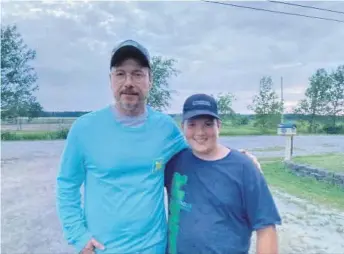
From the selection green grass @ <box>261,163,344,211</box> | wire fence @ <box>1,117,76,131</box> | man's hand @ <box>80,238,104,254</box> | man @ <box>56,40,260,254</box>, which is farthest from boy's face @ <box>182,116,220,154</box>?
wire fence @ <box>1,117,76,131</box>

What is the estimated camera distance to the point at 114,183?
1314 mm

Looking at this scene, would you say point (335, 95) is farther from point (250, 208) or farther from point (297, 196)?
point (250, 208)

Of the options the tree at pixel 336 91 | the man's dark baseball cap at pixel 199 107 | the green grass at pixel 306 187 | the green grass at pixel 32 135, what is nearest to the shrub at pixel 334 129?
the tree at pixel 336 91

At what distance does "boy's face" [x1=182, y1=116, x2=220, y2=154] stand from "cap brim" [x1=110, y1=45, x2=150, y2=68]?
297mm

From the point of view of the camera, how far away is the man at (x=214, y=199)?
121 centimetres

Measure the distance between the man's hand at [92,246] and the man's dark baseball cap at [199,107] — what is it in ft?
1.83

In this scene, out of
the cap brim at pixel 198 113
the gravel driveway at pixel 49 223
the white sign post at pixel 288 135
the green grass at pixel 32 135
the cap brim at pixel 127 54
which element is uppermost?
the cap brim at pixel 127 54

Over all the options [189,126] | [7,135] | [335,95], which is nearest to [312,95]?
[335,95]

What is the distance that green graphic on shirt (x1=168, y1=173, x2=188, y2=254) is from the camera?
132cm

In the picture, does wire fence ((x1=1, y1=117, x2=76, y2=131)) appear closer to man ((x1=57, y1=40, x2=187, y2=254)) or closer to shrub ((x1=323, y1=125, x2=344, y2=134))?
man ((x1=57, y1=40, x2=187, y2=254))

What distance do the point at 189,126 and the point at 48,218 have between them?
3.64 meters

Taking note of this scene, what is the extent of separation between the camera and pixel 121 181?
132cm

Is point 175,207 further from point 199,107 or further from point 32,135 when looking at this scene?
point 32,135

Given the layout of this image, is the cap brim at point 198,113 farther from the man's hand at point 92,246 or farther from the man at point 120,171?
the man's hand at point 92,246
